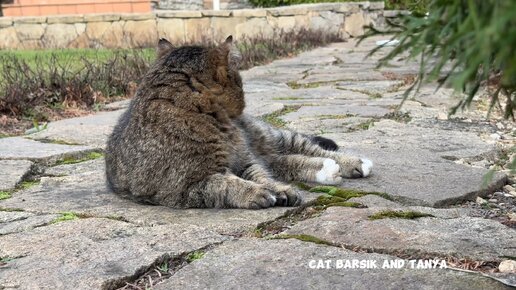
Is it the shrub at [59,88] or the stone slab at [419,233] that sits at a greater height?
→ the stone slab at [419,233]

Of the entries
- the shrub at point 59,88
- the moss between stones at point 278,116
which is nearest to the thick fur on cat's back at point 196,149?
the moss between stones at point 278,116

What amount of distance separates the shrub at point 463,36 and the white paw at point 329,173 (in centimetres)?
174

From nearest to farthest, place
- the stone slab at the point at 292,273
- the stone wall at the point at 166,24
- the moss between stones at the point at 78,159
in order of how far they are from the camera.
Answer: the stone slab at the point at 292,273 → the moss between stones at the point at 78,159 → the stone wall at the point at 166,24

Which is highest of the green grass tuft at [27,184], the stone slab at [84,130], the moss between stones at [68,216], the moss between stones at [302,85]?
the moss between stones at [68,216]

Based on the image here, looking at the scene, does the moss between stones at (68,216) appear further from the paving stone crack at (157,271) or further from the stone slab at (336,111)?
the stone slab at (336,111)

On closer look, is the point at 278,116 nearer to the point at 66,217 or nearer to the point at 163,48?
the point at 163,48

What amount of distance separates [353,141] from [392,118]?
0.83 meters

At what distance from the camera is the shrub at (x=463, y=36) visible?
905mm

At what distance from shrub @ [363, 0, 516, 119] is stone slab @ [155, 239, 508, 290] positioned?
61cm

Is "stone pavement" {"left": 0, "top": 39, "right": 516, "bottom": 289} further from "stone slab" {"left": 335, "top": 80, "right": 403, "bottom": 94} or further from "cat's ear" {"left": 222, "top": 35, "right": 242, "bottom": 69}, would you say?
"stone slab" {"left": 335, "top": 80, "right": 403, "bottom": 94}

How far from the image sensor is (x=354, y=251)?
82.9 inches

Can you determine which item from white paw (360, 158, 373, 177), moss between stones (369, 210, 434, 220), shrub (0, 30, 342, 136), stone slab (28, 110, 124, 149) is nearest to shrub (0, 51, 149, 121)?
shrub (0, 30, 342, 136)

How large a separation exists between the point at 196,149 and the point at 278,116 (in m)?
2.24

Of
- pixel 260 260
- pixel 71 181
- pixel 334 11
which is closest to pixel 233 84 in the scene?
pixel 71 181
